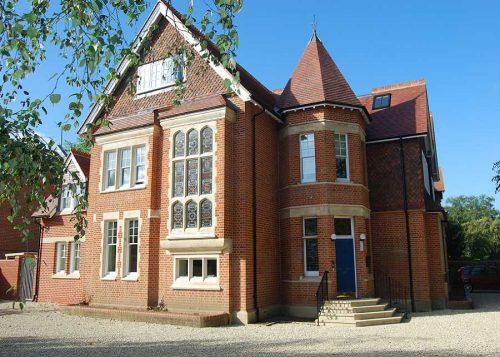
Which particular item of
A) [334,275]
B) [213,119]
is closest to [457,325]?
[334,275]

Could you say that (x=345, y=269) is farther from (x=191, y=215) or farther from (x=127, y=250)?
(x=127, y=250)

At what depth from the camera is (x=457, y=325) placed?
12734 mm

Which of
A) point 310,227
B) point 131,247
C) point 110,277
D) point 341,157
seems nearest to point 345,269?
point 310,227

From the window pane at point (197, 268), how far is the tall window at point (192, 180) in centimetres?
121

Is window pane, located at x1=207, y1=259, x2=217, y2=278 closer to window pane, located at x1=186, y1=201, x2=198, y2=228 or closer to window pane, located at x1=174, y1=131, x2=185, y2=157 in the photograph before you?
window pane, located at x1=186, y1=201, x2=198, y2=228

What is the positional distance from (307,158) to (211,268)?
5.48m

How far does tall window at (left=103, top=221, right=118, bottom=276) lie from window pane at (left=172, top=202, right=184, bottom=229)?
3260mm

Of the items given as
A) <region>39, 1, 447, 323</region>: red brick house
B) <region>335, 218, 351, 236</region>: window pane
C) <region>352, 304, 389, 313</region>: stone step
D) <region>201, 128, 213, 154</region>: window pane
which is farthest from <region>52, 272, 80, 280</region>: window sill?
<region>352, 304, 389, 313</region>: stone step

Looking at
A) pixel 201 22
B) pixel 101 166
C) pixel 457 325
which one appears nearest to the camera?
pixel 201 22

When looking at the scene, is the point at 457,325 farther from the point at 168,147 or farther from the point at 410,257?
the point at 168,147

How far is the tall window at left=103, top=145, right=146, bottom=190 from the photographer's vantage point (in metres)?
16.9

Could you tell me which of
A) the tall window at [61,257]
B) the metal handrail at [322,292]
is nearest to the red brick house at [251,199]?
the metal handrail at [322,292]

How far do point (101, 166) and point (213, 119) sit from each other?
5.75 m

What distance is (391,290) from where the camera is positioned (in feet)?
55.3
